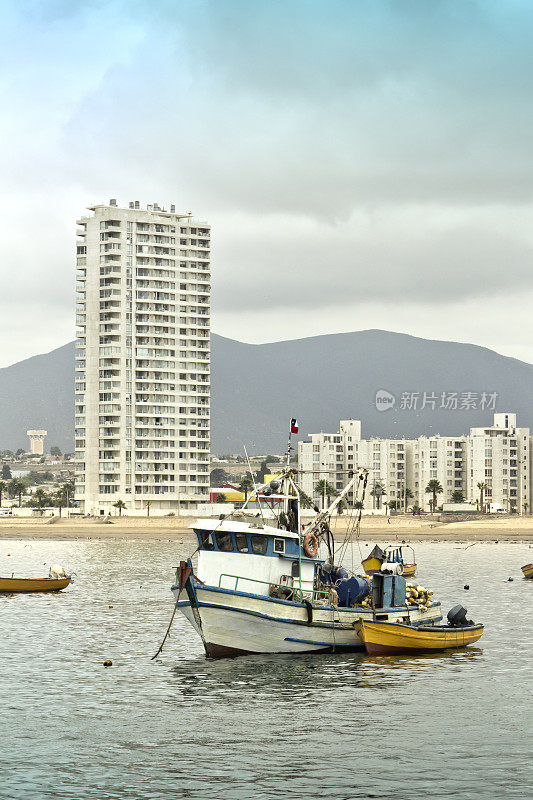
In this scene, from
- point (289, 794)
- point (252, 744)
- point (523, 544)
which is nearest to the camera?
point (289, 794)

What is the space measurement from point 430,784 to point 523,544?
167 meters

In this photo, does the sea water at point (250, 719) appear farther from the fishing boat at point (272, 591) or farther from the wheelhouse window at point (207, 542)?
the wheelhouse window at point (207, 542)

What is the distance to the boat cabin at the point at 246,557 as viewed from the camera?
49219 mm

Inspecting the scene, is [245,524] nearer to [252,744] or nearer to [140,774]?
[252,744]

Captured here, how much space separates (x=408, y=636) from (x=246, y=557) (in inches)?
334

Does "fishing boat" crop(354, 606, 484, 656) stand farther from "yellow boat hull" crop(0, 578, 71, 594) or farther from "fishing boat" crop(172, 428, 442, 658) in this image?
"yellow boat hull" crop(0, 578, 71, 594)

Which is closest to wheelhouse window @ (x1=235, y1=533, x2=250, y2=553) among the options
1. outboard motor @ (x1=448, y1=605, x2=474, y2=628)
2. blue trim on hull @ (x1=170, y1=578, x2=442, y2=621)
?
blue trim on hull @ (x1=170, y1=578, x2=442, y2=621)

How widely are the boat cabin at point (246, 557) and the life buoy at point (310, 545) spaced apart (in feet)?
3.89

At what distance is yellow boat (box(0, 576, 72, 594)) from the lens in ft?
282

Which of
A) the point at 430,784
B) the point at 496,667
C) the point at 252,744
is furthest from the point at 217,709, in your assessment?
the point at 496,667

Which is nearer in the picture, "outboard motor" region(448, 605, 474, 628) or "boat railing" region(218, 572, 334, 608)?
"boat railing" region(218, 572, 334, 608)

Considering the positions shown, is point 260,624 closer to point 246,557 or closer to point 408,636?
point 246,557

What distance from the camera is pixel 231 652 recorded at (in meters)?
48.4

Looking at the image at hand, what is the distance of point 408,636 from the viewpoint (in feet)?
167
